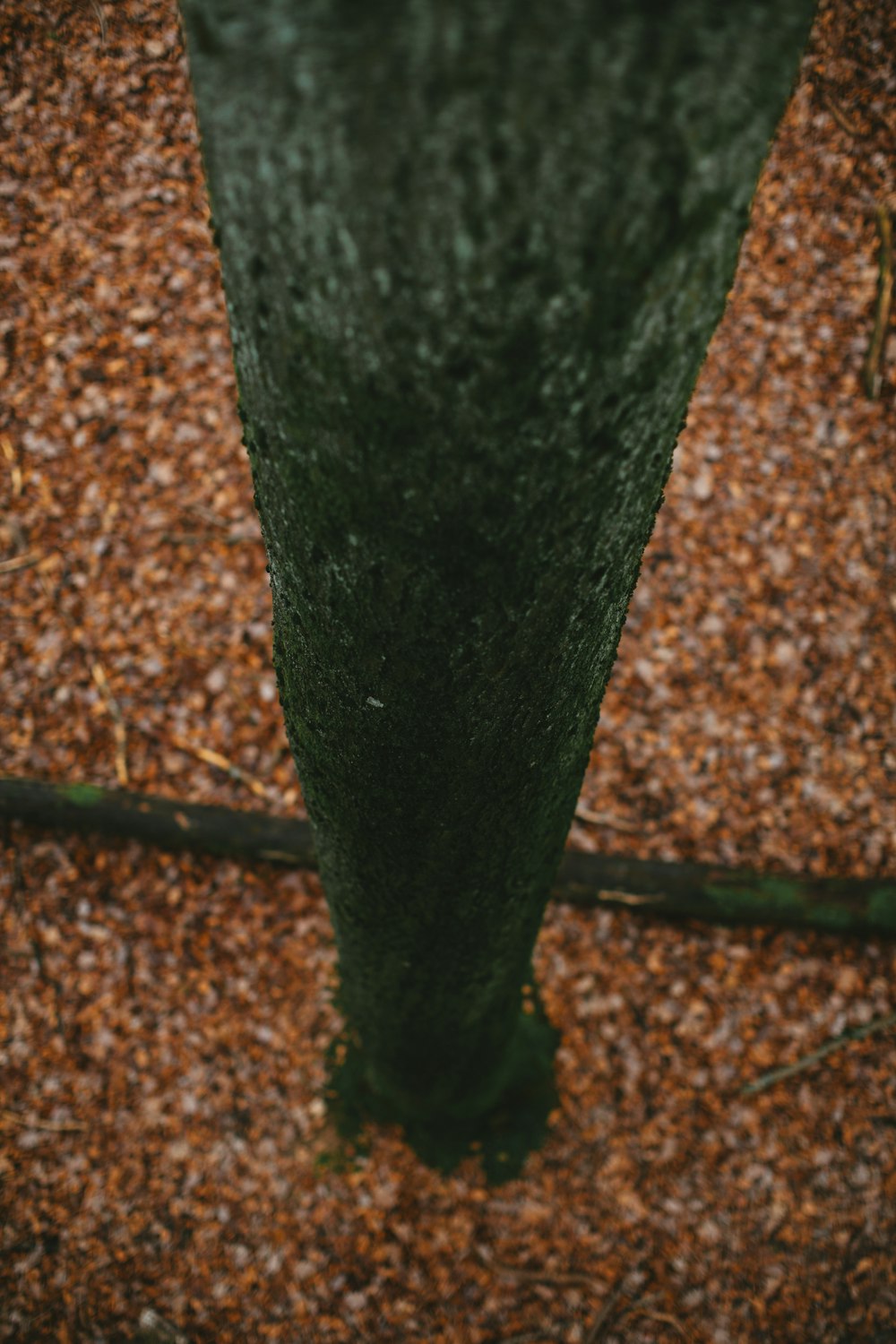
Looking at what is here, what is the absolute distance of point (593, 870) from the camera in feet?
10.5

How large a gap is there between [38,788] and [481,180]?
3.42 m

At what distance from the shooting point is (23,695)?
142 inches

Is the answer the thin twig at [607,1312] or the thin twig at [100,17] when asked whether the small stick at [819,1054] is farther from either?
the thin twig at [100,17]

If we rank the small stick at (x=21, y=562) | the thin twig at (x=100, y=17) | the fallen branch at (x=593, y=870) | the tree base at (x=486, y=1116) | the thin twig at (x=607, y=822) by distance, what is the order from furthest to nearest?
the thin twig at (x=100, y=17) < the small stick at (x=21, y=562) < the thin twig at (x=607, y=822) < the fallen branch at (x=593, y=870) < the tree base at (x=486, y=1116)

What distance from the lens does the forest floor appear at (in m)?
2.84

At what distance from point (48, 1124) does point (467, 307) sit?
12.0ft

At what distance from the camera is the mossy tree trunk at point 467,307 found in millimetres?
455

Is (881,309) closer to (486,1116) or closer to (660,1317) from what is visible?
(486,1116)

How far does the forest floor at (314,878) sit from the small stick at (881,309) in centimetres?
6

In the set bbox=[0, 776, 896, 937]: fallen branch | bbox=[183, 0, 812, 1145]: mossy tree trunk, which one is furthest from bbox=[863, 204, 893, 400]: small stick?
Answer: bbox=[183, 0, 812, 1145]: mossy tree trunk

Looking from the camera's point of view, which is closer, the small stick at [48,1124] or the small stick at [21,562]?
the small stick at [48,1124]

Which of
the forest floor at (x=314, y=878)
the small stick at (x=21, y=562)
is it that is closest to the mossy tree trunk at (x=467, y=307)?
the forest floor at (x=314, y=878)

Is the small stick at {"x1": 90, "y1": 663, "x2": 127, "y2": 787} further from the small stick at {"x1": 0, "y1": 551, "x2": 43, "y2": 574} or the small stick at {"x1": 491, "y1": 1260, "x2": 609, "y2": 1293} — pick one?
the small stick at {"x1": 491, "y1": 1260, "x2": 609, "y2": 1293}

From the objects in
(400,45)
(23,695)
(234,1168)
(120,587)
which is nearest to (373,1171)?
(234,1168)
